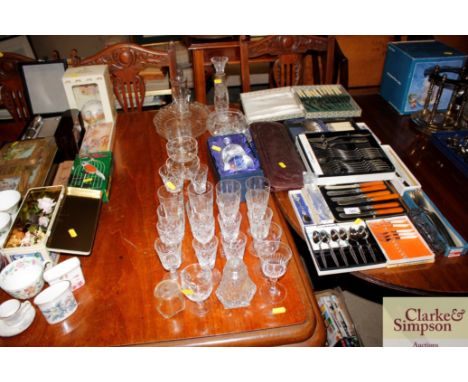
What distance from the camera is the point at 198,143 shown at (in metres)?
1.72

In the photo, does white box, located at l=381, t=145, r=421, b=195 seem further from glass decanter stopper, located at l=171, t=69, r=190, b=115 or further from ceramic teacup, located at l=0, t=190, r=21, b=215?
ceramic teacup, located at l=0, t=190, r=21, b=215

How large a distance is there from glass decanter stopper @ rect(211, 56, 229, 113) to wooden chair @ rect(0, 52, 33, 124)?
957 millimetres

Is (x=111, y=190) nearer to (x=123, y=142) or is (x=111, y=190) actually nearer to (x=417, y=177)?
(x=123, y=142)

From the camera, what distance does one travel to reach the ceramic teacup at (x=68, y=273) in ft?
3.59

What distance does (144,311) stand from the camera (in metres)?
1.07

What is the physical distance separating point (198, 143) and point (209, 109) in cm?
30

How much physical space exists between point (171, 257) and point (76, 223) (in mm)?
363

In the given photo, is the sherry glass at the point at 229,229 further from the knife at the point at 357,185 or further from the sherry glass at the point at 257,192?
the knife at the point at 357,185

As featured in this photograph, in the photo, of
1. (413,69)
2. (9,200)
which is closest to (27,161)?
(9,200)

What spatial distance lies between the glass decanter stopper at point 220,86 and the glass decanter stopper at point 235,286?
95 centimetres

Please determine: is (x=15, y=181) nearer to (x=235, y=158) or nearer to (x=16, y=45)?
(x=235, y=158)

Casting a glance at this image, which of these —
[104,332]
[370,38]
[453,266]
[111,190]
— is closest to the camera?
[104,332]

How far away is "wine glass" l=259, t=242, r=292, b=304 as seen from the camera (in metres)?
1.10

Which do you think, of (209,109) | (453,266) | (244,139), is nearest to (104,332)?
(244,139)
